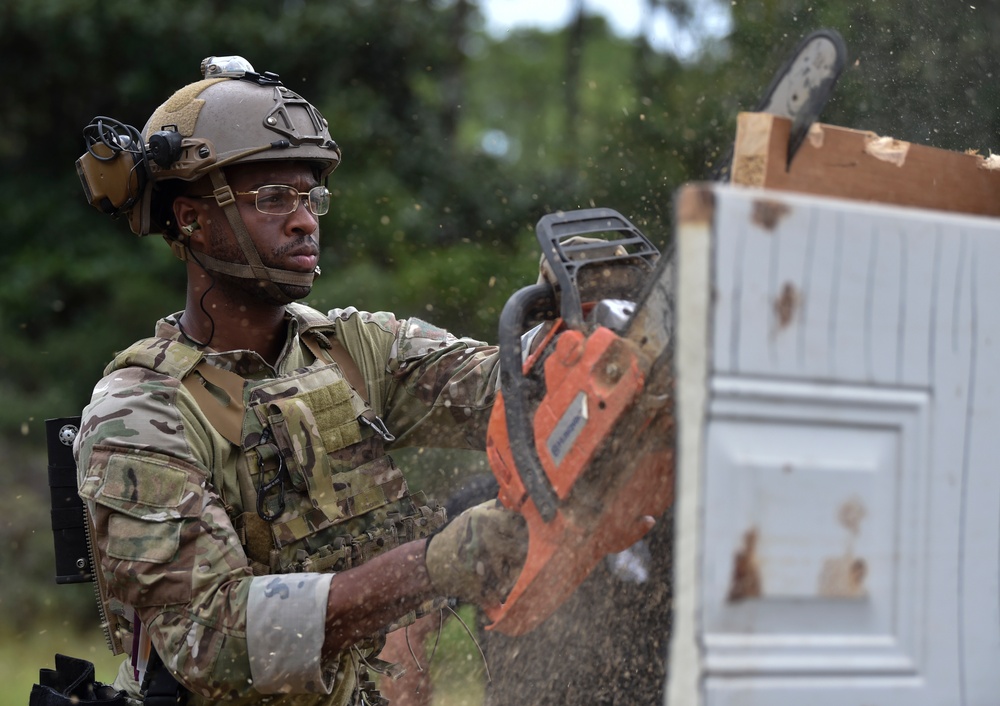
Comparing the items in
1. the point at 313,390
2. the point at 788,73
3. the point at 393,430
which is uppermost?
the point at 788,73

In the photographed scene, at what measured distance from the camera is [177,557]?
246 cm

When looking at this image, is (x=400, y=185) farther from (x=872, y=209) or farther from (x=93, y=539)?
(x=872, y=209)

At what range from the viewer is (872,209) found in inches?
62.6

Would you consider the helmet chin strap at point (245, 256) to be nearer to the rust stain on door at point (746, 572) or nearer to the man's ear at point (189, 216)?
the man's ear at point (189, 216)

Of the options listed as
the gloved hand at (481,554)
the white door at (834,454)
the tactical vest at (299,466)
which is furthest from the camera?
the tactical vest at (299,466)

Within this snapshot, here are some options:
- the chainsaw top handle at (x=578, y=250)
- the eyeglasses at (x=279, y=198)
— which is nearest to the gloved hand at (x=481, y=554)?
the chainsaw top handle at (x=578, y=250)

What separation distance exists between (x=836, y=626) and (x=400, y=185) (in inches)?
276

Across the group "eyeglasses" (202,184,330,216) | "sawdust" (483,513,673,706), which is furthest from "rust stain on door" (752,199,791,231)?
"eyeglasses" (202,184,330,216)

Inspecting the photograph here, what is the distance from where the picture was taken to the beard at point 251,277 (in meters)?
2.91

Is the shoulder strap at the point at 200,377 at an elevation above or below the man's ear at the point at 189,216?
below

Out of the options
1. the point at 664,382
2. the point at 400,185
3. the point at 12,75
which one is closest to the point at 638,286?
the point at 664,382

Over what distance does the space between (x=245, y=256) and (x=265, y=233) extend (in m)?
0.08

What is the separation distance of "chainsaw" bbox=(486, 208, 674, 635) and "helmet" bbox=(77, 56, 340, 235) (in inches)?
37.5

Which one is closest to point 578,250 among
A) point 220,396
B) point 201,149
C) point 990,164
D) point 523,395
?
point 523,395
